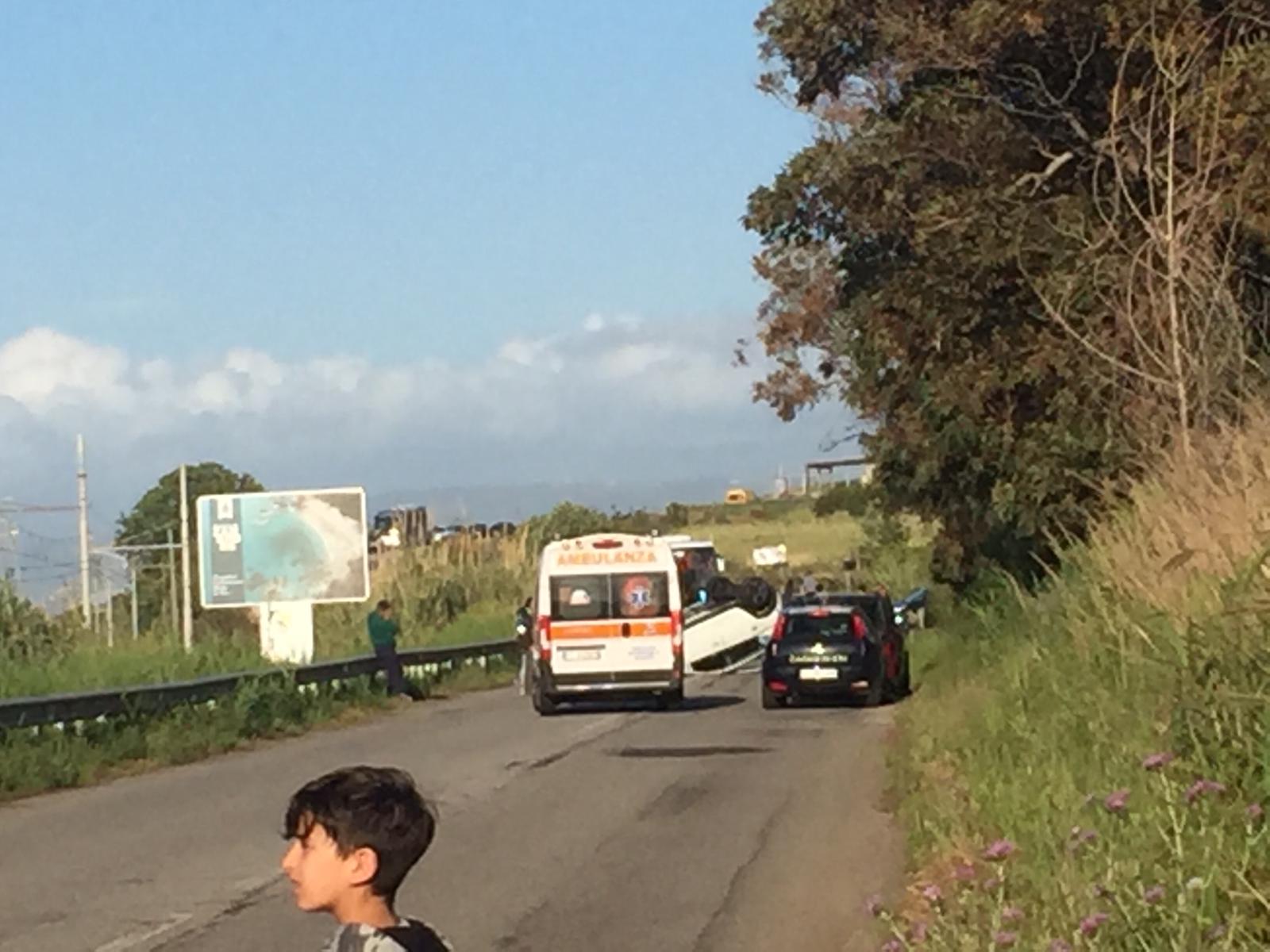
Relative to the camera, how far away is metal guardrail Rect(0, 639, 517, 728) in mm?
22594

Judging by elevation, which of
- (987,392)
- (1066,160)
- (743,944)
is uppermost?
(1066,160)

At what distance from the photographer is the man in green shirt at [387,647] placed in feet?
117

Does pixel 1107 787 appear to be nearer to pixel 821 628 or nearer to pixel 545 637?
pixel 545 637

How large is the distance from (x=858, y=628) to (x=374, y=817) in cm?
2846

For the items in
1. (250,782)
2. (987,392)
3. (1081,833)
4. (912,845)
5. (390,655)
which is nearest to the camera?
(1081,833)

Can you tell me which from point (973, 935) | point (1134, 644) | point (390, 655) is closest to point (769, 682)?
point (390, 655)

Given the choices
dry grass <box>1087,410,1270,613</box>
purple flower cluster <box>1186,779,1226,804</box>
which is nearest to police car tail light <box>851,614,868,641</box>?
dry grass <box>1087,410,1270,613</box>

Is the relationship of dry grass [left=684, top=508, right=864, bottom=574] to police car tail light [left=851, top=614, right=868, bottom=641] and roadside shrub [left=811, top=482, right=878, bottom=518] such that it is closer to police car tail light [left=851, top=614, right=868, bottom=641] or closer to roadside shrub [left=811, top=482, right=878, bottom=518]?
roadside shrub [left=811, top=482, right=878, bottom=518]

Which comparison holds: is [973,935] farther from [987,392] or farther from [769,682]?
[769,682]

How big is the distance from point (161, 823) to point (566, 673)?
48.0 feet

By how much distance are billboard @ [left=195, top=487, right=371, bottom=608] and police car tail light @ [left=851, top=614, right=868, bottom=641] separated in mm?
19432

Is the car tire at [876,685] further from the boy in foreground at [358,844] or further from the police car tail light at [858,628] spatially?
the boy in foreground at [358,844]

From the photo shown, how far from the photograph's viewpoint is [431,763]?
23.0 metres

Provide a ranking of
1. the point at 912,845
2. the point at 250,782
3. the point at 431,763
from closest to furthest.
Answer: the point at 912,845, the point at 250,782, the point at 431,763
